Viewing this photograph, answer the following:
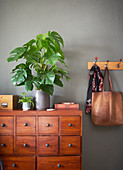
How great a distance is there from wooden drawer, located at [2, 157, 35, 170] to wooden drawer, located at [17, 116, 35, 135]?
0.27 m

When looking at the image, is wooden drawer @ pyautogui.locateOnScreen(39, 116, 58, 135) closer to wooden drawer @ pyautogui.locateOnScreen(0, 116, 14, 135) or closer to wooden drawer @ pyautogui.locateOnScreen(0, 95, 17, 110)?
wooden drawer @ pyautogui.locateOnScreen(0, 116, 14, 135)

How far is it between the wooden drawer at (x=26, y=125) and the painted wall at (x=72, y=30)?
53 cm

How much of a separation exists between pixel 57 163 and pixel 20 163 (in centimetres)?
38

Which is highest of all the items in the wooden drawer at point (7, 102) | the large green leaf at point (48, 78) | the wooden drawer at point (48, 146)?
the large green leaf at point (48, 78)

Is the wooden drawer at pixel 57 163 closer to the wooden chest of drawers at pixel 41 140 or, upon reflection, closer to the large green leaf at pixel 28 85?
the wooden chest of drawers at pixel 41 140

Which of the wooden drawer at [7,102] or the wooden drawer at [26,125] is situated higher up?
the wooden drawer at [7,102]

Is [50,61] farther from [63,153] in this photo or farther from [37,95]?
[63,153]

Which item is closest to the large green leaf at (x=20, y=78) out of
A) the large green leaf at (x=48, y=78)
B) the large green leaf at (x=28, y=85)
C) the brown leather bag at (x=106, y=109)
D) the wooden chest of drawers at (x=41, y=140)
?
the large green leaf at (x=28, y=85)

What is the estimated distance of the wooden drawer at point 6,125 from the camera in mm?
1683

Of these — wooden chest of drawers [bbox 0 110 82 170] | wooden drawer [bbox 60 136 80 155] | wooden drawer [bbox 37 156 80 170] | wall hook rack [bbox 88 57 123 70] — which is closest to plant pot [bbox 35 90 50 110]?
wooden chest of drawers [bbox 0 110 82 170]

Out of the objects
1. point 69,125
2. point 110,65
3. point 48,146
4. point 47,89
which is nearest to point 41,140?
point 48,146

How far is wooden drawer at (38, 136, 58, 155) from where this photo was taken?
1.67 meters

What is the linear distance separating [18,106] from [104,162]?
52.3 inches

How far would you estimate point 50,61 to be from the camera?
1.61 m
